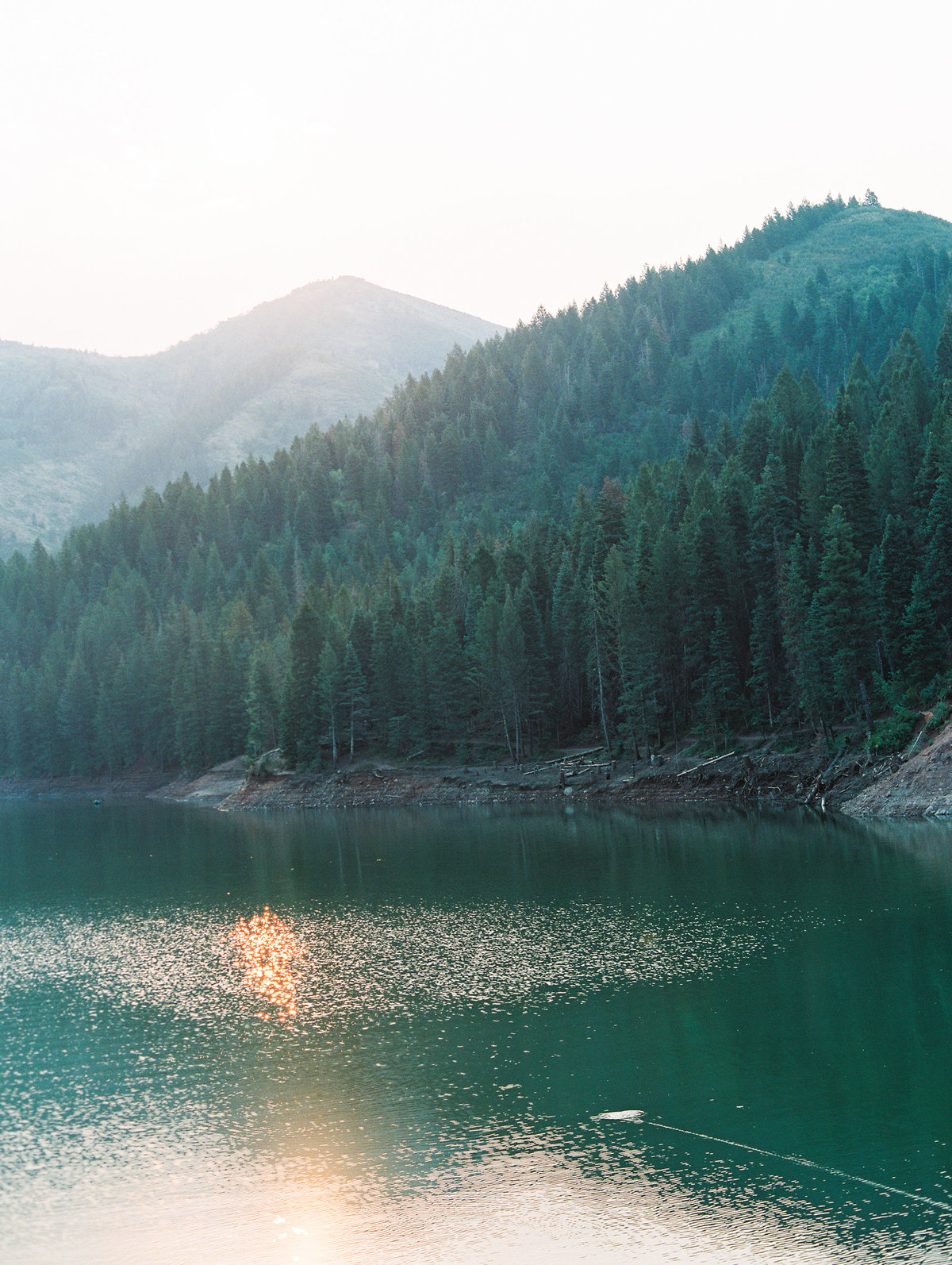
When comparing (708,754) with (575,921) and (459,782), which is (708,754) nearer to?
(459,782)

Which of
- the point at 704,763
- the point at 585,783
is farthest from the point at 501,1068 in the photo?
the point at 585,783

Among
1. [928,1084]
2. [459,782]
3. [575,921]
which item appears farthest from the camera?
[459,782]

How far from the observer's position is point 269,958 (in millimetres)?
47781

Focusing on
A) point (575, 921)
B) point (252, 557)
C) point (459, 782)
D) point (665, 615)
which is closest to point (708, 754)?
point (665, 615)

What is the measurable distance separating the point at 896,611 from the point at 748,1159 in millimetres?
67858

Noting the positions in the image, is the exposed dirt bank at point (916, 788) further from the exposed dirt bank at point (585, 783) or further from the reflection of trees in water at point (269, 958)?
the reflection of trees in water at point (269, 958)

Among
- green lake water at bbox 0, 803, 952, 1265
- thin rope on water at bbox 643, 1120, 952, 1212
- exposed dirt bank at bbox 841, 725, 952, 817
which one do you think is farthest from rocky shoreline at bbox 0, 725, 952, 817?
thin rope on water at bbox 643, 1120, 952, 1212

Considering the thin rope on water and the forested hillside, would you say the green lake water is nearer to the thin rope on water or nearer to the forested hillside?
the thin rope on water

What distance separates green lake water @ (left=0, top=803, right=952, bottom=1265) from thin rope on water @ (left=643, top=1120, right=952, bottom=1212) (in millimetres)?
83

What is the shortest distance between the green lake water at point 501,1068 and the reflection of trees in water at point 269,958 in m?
0.22

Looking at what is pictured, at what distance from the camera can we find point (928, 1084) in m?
27.1

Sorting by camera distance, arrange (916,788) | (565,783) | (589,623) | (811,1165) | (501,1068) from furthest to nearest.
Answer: (589,623) < (565,783) < (916,788) < (501,1068) < (811,1165)

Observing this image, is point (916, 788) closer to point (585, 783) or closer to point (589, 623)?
point (585, 783)

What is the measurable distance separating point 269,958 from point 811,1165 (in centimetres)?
2988
